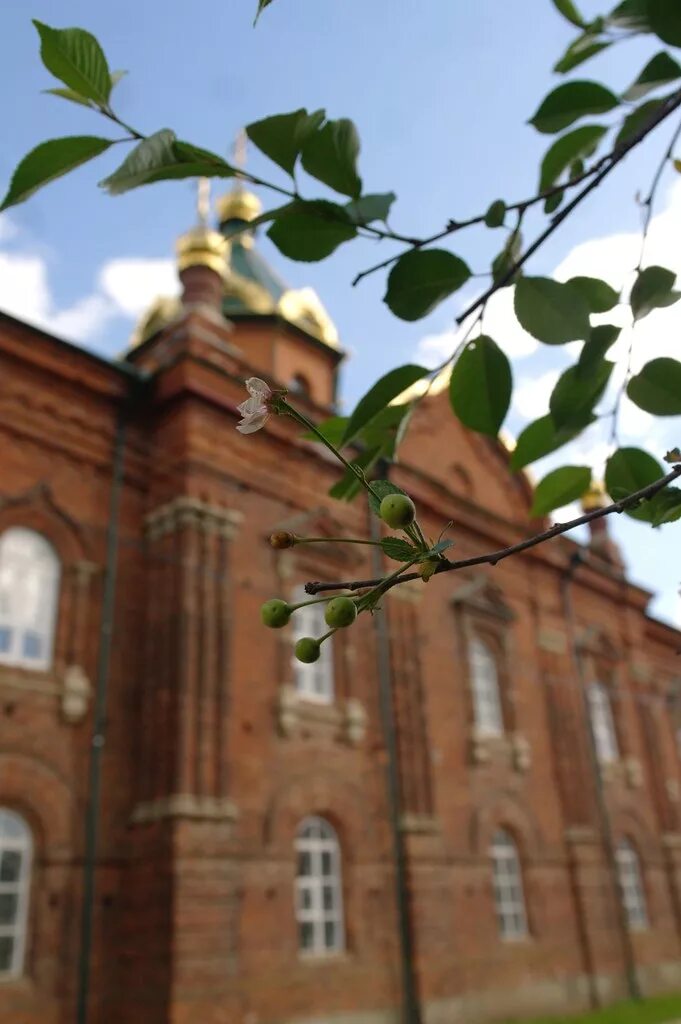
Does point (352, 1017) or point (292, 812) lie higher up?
point (292, 812)

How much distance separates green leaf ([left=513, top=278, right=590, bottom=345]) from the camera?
1.38 metres

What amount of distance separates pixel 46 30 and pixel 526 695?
15.8 meters

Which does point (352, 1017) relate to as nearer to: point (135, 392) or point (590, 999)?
point (590, 999)

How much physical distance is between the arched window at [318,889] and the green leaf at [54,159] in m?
10.5


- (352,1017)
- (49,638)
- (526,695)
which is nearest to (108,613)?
(49,638)

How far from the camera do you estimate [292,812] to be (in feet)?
35.5

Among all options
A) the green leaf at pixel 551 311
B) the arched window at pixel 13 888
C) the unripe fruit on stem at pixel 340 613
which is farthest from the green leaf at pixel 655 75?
the arched window at pixel 13 888

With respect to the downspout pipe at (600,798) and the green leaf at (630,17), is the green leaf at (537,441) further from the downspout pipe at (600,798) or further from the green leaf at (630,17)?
the downspout pipe at (600,798)

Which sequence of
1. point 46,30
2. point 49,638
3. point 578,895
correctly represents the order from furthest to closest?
point 578,895
point 49,638
point 46,30

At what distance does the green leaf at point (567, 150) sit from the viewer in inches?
58.7

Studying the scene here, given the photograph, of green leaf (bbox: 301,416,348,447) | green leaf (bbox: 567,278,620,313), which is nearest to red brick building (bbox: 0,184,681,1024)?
green leaf (bbox: 301,416,348,447)

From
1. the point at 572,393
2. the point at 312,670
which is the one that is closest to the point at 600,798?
the point at 312,670

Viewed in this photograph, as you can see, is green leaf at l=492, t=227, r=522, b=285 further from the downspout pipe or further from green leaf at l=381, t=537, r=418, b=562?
the downspout pipe

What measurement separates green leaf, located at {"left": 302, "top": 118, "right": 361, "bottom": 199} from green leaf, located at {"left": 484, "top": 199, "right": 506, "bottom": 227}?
0.72ft
